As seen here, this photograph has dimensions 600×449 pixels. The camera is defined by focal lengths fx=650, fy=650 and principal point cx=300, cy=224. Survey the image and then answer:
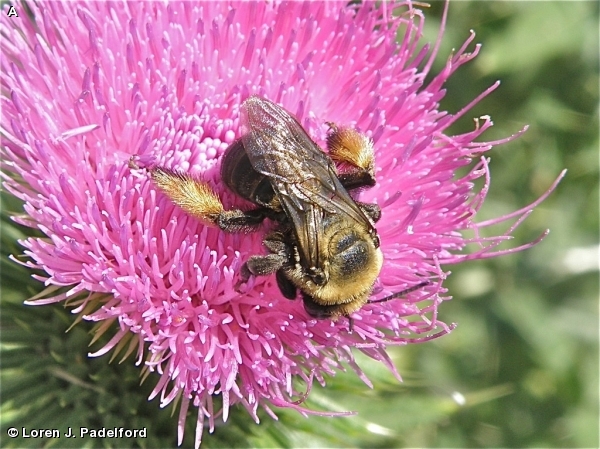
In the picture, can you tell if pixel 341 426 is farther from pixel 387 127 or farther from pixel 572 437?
pixel 572 437

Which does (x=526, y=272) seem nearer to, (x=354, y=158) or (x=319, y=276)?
(x=354, y=158)

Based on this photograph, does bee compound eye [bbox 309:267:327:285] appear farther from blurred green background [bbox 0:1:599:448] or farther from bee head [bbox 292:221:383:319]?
blurred green background [bbox 0:1:599:448]

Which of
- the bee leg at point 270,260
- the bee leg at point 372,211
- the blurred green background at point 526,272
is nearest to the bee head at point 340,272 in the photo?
the bee leg at point 270,260

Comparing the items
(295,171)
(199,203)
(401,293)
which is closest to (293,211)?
(295,171)

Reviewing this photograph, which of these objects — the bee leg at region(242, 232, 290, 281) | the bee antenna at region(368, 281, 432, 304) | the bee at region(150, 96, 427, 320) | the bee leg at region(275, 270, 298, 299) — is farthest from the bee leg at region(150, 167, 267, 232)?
the bee antenna at region(368, 281, 432, 304)

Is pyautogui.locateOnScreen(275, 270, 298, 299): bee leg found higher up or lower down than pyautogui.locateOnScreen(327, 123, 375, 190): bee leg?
lower down

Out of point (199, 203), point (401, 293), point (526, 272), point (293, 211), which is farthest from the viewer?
point (526, 272)
